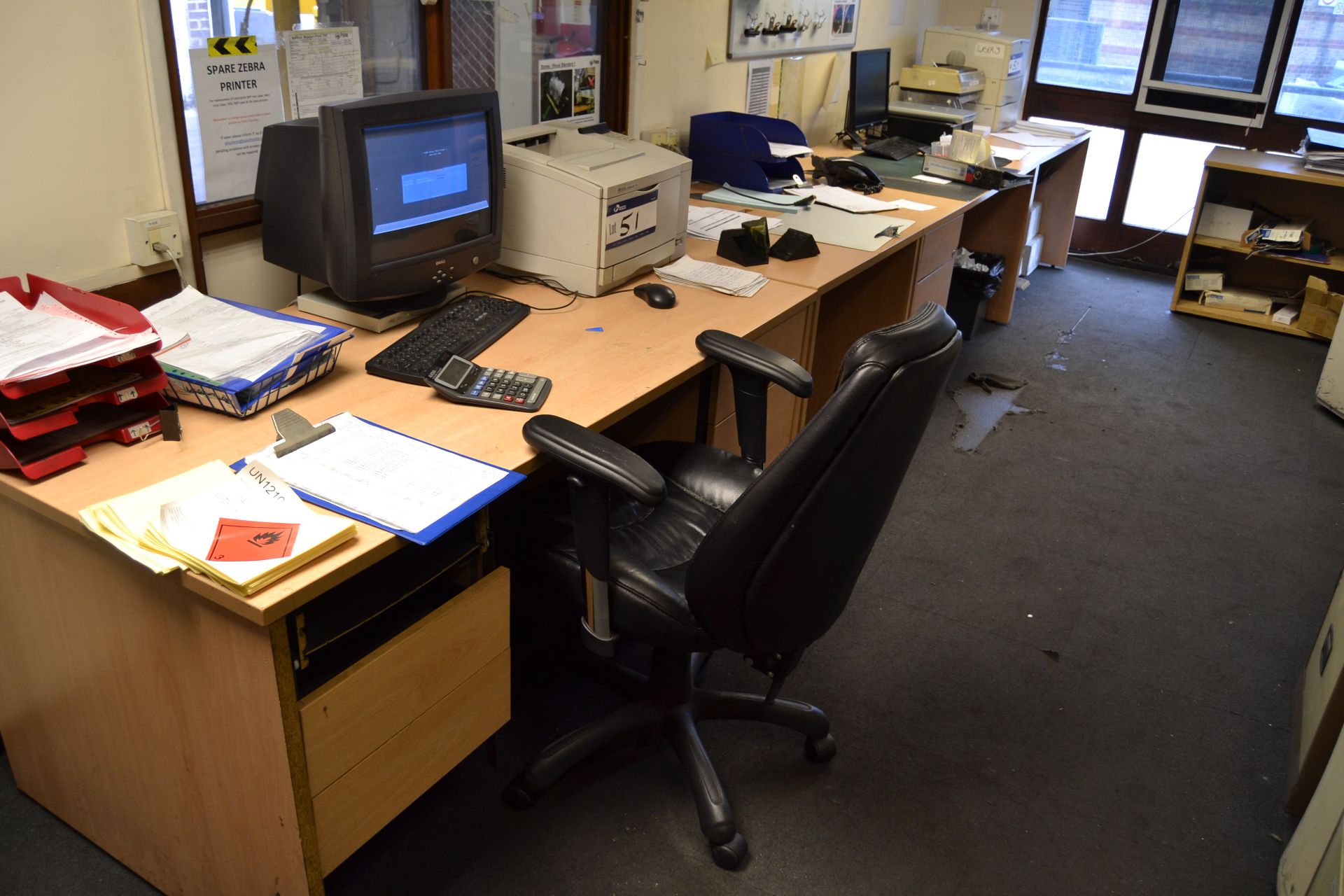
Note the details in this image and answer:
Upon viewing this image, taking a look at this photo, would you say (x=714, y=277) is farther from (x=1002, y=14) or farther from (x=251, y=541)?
(x=1002, y=14)

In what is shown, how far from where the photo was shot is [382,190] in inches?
74.6

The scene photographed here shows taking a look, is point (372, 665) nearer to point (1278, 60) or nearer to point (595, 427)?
point (595, 427)

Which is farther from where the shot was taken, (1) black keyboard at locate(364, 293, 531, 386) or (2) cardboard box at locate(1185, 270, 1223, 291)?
(2) cardboard box at locate(1185, 270, 1223, 291)

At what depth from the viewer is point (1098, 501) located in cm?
309

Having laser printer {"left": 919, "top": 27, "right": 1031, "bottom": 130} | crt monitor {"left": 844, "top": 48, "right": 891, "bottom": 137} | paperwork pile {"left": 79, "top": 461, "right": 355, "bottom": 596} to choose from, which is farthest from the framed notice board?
paperwork pile {"left": 79, "top": 461, "right": 355, "bottom": 596}

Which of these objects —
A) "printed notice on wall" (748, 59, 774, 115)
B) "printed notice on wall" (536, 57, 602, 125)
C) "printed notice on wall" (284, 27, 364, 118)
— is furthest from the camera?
"printed notice on wall" (748, 59, 774, 115)

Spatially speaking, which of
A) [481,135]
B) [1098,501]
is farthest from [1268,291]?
[481,135]

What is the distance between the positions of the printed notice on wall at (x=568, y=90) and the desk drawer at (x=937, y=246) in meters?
1.06

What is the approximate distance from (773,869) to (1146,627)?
1.25 meters

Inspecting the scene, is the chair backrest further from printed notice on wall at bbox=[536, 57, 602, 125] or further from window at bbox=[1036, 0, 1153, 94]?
window at bbox=[1036, 0, 1153, 94]

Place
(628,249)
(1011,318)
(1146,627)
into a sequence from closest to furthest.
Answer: (628,249), (1146,627), (1011,318)

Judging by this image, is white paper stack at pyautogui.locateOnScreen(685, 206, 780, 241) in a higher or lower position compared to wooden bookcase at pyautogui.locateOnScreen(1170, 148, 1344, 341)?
higher

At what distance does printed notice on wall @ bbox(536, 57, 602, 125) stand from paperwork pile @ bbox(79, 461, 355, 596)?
1.65 meters

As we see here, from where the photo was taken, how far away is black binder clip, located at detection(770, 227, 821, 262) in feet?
8.67
